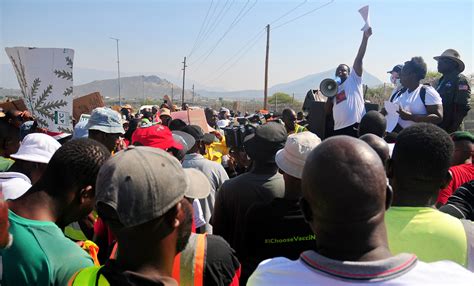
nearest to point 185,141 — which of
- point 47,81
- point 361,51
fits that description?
point 47,81

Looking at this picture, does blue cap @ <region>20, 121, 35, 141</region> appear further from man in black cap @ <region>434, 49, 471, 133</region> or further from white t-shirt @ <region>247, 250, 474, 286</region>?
man in black cap @ <region>434, 49, 471, 133</region>

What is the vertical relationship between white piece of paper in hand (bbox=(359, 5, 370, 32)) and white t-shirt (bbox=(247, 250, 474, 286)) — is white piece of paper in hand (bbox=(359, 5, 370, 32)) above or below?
above

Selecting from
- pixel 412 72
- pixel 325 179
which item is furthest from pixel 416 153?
pixel 412 72

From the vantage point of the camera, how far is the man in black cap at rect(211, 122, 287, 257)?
297cm

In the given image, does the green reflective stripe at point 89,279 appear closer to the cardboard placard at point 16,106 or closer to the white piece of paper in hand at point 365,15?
the white piece of paper in hand at point 365,15

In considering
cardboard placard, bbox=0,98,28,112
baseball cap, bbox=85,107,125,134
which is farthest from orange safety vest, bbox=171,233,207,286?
cardboard placard, bbox=0,98,28,112

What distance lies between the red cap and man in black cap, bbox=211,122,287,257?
87 centimetres

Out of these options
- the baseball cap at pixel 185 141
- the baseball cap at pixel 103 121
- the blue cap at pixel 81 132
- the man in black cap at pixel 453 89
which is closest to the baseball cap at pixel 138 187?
the baseball cap at pixel 185 141

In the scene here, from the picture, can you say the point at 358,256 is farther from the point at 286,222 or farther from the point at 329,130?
the point at 329,130

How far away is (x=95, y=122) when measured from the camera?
13.8ft

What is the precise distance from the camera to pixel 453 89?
5535 millimetres

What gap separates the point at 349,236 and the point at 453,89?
5.06 meters

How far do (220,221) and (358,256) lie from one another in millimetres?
1915

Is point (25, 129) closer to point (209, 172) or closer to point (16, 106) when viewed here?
point (16, 106)
